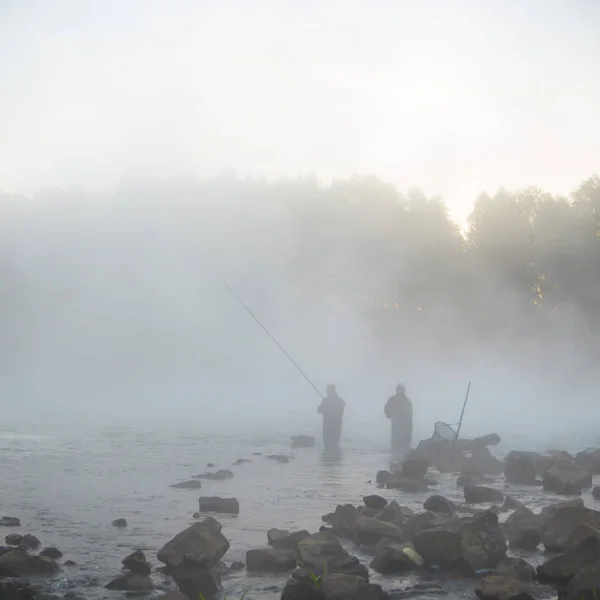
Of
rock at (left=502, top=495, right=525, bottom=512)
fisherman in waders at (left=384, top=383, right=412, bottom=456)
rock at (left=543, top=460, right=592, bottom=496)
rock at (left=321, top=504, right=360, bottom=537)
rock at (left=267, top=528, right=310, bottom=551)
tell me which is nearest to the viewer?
rock at (left=267, top=528, right=310, bottom=551)

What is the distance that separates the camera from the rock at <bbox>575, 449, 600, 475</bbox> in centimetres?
2005

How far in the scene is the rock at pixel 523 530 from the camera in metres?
11.3

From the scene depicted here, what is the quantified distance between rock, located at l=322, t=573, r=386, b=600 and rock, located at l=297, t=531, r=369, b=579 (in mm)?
709

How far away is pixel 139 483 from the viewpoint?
17469 mm

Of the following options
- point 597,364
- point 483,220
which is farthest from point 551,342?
point 483,220

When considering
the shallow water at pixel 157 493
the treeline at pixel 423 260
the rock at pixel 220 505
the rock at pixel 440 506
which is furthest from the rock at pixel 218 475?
the treeline at pixel 423 260

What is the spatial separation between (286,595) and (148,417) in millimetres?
31297

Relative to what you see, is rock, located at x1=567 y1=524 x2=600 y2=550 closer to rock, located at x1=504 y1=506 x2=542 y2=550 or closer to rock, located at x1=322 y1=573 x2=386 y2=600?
rock, located at x1=504 y1=506 x2=542 y2=550

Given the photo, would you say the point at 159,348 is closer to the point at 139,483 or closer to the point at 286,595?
the point at 139,483

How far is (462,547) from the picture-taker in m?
10.3

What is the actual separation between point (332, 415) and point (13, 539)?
514 inches

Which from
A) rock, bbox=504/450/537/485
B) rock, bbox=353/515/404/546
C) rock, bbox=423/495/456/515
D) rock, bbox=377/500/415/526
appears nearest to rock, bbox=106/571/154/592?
rock, bbox=353/515/404/546

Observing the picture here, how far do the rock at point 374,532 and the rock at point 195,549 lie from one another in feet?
7.20

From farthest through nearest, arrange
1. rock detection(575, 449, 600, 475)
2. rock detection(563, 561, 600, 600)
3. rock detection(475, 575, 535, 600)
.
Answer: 1. rock detection(575, 449, 600, 475)
2. rock detection(475, 575, 535, 600)
3. rock detection(563, 561, 600, 600)
